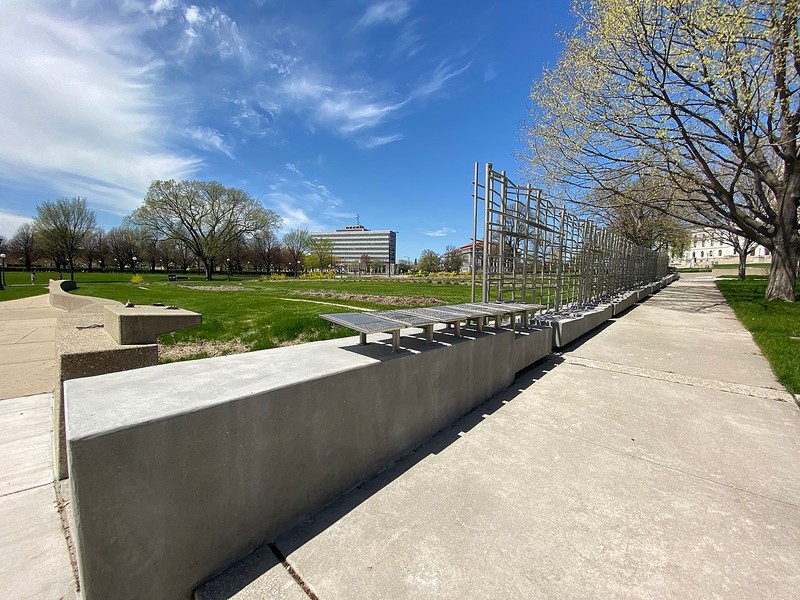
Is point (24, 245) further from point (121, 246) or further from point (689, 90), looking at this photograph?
point (689, 90)

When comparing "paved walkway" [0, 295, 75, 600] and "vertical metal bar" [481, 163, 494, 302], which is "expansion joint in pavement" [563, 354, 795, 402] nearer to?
"vertical metal bar" [481, 163, 494, 302]

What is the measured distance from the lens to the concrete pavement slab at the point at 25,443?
2.60m

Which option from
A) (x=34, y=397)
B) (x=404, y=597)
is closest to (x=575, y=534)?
(x=404, y=597)

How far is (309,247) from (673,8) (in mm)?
68139

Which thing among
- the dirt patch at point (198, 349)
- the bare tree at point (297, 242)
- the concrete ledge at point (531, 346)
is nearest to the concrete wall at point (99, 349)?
the dirt patch at point (198, 349)

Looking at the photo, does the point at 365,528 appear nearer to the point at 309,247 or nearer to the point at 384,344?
the point at 384,344

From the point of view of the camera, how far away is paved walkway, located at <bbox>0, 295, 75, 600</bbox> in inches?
66.2

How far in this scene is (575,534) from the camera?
189 cm

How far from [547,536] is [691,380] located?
13.0 feet

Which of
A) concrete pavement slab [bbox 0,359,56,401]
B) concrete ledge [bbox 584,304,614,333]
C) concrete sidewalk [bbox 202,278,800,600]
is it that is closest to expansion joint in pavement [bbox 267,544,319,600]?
concrete sidewalk [bbox 202,278,800,600]

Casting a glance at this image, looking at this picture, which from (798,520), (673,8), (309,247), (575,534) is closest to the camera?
(575,534)

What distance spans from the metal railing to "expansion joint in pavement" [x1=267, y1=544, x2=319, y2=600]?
377 centimetres

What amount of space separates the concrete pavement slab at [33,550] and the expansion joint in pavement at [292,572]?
2.97 ft

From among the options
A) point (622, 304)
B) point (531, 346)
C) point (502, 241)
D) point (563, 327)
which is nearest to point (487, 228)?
point (502, 241)
